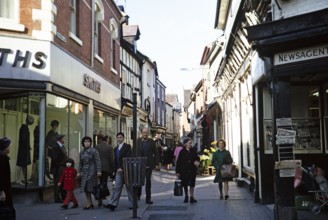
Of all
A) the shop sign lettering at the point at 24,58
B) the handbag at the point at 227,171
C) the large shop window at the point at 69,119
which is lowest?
the handbag at the point at 227,171

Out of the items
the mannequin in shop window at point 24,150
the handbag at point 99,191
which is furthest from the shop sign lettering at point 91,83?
the handbag at point 99,191

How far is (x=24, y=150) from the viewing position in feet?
39.5

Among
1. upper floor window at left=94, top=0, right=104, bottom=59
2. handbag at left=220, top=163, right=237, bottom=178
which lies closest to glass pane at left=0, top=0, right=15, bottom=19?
upper floor window at left=94, top=0, right=104, bottom=59

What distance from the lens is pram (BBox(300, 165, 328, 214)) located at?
879 centimetres

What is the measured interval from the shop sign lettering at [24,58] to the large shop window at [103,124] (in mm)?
4735

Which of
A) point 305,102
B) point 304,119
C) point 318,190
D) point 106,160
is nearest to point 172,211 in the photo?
point 106,160

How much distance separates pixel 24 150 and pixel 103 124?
7605 mm

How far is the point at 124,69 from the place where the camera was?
27.8 m

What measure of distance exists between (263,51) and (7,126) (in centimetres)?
805

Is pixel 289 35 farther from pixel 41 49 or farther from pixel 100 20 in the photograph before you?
pixel 100 20

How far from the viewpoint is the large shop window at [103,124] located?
17859mm

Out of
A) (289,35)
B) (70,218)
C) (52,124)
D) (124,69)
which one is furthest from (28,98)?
(124,69)

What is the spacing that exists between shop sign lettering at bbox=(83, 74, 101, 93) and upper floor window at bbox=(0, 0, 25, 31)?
3975 mm

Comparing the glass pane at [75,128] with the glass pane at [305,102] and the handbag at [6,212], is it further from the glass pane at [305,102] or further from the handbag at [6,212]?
the handbag at [6,212]
